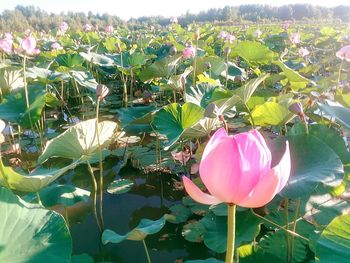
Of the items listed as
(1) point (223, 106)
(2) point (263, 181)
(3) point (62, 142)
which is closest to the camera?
(2) point (263, 181)

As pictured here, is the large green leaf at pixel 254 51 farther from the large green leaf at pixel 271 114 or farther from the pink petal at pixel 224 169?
the pink petal at pixel 224 169

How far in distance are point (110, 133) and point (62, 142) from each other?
26 centimetres

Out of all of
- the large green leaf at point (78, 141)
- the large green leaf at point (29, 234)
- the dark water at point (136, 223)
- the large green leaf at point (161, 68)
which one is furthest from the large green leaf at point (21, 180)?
the large green leaf at point (161, 68)

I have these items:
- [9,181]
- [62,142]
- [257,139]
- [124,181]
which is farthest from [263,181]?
[124,181]

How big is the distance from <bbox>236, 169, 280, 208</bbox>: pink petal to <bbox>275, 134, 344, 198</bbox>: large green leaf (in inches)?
15.2

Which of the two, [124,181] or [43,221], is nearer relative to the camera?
[43,221]

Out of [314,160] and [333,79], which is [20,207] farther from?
[333,79]

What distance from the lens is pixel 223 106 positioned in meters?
1.58

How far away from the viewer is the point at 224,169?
0.64 meters

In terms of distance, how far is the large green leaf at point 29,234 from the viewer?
0.87 m

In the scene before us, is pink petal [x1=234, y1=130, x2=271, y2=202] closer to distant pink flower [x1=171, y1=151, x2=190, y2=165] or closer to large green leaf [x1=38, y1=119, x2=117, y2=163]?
large green leaf [x1=38, y1=119, x2=117, y2=163]

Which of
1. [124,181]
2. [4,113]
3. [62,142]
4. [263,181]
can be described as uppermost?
[263,181]

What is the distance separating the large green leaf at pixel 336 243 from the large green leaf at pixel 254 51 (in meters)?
2.69

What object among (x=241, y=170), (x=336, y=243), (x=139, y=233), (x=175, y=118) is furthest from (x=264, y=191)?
(x=175, y=118)
